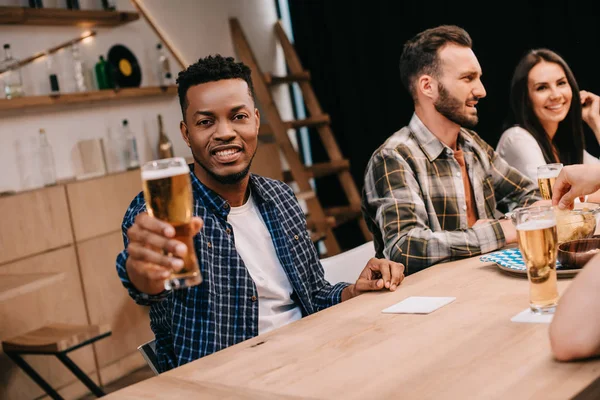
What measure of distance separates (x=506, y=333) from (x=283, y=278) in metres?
0.86

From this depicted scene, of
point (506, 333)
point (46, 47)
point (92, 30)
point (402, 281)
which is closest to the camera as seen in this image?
point (506, 333)

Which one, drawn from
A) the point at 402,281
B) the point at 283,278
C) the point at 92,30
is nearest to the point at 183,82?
the point at 283,278

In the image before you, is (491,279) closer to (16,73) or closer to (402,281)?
(402,281)

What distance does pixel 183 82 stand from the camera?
1948mm

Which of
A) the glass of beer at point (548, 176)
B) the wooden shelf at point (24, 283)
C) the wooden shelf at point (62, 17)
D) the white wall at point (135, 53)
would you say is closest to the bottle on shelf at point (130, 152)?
the white wall at point (135, 53)

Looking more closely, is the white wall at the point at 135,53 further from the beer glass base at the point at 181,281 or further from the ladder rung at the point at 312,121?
the beer glass base at the point at 181,281

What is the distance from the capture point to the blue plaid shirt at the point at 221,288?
1667mm

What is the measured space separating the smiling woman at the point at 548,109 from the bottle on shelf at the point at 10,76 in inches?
101

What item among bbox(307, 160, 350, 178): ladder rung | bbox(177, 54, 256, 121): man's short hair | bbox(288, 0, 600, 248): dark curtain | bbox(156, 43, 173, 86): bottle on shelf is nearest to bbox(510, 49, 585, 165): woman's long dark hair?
bbox(288, 0, 600, 248): dark curtain

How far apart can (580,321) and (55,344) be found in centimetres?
262

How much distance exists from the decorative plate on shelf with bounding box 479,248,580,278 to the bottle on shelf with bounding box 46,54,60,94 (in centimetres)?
300

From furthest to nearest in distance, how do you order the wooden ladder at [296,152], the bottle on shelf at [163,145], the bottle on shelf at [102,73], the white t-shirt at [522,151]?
the wooden ladder at [296,152] → the bottle on shelf at [163,145] → the bottle on shelf at [102,73] → the white t-shirt at [522,151]

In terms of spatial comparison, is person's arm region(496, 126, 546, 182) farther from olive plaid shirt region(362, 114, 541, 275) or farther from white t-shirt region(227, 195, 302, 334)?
white t-shirt region(227, 195, 302, 334)

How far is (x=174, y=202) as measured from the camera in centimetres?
109
